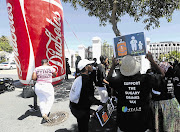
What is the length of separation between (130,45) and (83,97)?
1780 millimetres

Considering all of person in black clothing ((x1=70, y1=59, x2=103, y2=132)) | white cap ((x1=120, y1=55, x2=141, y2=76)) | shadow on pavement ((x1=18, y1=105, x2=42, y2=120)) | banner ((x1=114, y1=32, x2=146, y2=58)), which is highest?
banner ((x1=114, y1=32, x2=146, y2=58))

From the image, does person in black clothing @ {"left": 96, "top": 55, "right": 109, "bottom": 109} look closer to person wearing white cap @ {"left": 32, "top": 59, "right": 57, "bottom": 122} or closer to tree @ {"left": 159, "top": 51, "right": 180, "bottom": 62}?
person wearing white cap @ {"left": 32, "top": 59, "right": 57, "bottom": 122}

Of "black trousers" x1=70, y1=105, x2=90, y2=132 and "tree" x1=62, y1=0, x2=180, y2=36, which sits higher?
"tree" x1=62, y1=0, x2=180, y2=36

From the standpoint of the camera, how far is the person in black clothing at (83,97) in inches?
85.8

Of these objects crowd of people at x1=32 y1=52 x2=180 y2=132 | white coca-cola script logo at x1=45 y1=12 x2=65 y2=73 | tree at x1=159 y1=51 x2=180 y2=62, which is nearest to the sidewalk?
crowd of people at x1=32 y1=52 x2=180 y2=132

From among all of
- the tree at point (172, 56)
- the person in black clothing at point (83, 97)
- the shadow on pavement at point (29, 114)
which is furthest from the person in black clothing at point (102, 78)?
the tree at point (172, 56)

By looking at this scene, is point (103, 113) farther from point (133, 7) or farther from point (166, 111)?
point (133, 7)

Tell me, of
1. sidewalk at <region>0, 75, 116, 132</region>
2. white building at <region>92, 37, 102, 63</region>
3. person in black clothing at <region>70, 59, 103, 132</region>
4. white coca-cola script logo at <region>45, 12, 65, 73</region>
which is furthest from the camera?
white building at <region>92, 37, 102, 63</region>

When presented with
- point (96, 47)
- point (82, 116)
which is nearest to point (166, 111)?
point (82, 116)

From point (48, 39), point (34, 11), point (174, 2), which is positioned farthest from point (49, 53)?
point (174, 2)

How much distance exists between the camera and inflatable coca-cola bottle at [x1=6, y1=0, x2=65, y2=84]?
21.1ft

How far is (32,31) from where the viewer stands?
6590mm

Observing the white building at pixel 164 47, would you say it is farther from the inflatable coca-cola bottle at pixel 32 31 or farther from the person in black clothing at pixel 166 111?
the person in black clothing at pixel 166 111

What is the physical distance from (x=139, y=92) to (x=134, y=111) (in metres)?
0.28
